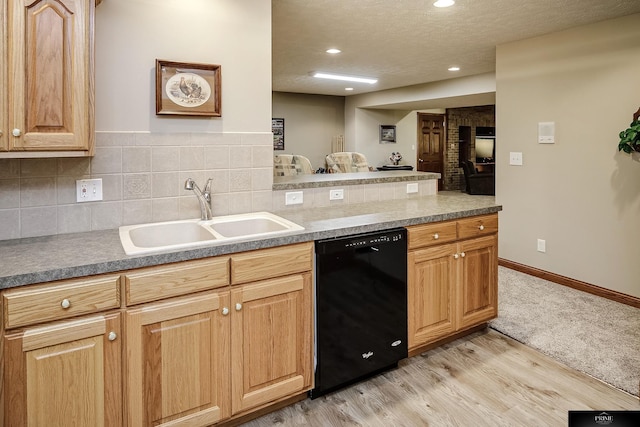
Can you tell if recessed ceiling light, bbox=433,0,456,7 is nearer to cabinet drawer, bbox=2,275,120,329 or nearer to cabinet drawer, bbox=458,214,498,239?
cabinet drawer, bbox=458,214,498,239

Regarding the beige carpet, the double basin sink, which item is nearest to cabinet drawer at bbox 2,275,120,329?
the double basin sink

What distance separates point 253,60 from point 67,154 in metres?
1.22

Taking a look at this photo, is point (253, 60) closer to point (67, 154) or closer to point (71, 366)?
point (67, 154)

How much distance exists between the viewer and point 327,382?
214cm

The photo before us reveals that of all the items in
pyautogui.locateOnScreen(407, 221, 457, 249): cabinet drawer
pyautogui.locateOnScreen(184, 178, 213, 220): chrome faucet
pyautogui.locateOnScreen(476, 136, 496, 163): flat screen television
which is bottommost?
pyautogui.locateOnScreen(407, 221, 457, 249): cabinet drawer

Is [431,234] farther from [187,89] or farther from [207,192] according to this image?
[187,89]

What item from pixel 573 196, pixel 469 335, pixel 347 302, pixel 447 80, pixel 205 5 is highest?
pixel 447 80

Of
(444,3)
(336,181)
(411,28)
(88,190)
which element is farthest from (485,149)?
(88,190)

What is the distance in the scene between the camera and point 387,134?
9.68 meters

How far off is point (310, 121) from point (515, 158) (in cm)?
552

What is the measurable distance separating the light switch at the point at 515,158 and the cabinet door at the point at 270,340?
10.6ft

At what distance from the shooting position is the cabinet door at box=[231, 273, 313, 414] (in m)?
1.87

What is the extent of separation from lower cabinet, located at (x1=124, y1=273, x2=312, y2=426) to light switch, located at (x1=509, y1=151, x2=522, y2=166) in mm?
3230

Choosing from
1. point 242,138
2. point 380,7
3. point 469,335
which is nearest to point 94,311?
point 242,138
